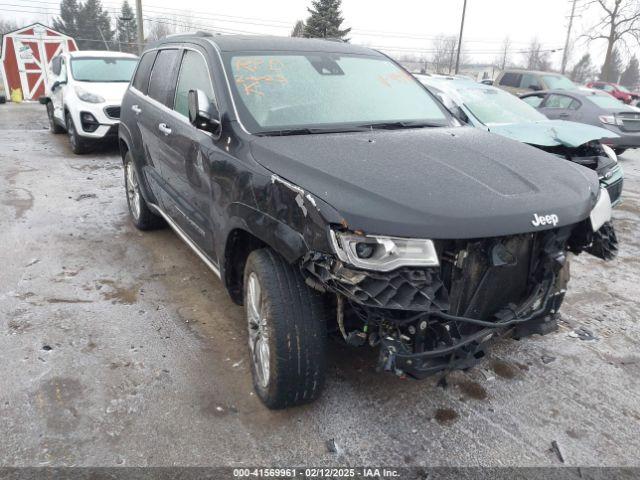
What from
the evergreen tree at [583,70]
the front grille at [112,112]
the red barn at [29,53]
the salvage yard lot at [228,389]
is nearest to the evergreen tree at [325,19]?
the red barn at [29,53]

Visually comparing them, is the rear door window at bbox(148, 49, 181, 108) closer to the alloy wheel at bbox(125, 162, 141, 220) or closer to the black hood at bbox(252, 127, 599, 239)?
the alloy wheel at bbox(125, 162, 141, 220)

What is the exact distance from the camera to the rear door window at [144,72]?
16.0ft

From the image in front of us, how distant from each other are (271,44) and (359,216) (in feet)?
6.75

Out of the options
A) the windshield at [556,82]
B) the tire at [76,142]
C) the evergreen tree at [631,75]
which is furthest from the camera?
the evergreen tree at [631,75]

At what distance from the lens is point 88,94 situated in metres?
9.10

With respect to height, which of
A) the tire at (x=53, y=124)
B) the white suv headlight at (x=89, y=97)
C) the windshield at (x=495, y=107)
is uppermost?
the windshield at (x=495, y=107)

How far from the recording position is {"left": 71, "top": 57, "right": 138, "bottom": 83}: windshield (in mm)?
9848

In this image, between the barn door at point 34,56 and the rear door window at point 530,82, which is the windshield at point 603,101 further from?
the barn door at point 34,56

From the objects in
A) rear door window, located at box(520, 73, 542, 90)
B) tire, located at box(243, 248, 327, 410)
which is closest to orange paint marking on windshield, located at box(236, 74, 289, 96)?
tire, located at box(243, 248, 327, 410)

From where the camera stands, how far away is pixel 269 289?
262cm

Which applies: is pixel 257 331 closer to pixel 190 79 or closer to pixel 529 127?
pixel 190 79

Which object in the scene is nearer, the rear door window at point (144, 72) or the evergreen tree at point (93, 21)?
the rear door window at point (144, 72)

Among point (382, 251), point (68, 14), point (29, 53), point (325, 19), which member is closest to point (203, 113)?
point (382, 251)

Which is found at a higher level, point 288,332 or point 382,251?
point 382,251
